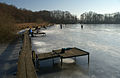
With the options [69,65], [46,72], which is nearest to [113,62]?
[69,65]

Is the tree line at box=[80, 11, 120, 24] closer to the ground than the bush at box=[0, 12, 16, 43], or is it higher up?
higher up

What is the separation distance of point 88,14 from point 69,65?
102 m

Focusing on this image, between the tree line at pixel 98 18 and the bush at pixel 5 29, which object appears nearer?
the bush at pixel 5 29

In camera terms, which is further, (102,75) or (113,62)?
(113,62)

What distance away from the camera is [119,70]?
429 cm

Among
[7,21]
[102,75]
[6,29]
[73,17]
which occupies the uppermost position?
[73,17]

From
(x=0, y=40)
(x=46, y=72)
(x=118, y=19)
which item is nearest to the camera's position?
(x=46, y=72)

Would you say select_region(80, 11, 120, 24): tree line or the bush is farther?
select_region(80, 11, 120, 24): tree line

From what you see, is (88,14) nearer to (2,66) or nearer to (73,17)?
(73,17)

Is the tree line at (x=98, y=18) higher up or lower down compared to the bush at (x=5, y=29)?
higher up

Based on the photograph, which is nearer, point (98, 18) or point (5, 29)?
point (5, 29)

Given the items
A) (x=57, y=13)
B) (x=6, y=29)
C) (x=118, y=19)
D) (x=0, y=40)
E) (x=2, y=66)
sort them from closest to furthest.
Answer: (x=2, y=66) < (x=0, y=40) < (x=6, y=29) < (x=118, y=19) < (x=57, y=13)

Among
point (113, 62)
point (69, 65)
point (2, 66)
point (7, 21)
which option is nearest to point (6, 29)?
point (7, 21)

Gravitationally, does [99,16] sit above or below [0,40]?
above
